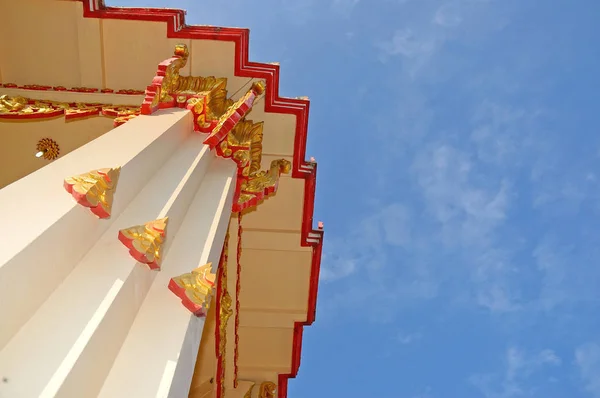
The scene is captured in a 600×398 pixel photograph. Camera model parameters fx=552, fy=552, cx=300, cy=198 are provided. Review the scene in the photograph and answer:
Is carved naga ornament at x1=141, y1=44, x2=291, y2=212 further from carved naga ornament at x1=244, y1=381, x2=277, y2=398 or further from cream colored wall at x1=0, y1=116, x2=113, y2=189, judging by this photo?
carved naga ornament at x1=244, y1=381, x2=277, y2=398

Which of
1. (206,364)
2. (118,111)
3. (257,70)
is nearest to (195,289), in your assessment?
(118,111)

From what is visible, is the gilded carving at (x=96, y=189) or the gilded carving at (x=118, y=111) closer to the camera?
the gilded carving at (x=96, y=189)

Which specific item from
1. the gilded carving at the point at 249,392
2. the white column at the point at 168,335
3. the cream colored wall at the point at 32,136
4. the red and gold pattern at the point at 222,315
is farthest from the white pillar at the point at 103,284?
the gilded carving at the point at 249,392

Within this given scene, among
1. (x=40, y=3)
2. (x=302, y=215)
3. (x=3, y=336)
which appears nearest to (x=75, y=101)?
(x=40, y=3)

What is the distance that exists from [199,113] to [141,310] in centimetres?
329

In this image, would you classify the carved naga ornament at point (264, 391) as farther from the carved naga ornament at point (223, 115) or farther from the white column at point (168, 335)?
the white column at point (168, 335)

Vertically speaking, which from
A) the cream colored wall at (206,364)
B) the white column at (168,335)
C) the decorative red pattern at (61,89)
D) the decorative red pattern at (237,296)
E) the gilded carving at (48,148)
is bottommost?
the white column at (168,335)

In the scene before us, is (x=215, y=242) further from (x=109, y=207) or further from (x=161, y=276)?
(x=109, y=207)

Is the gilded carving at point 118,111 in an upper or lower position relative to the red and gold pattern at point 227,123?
upper

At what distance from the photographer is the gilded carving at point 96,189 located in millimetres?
3029

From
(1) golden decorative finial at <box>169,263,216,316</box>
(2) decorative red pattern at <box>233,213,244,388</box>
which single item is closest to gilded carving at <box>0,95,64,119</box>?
(2) decorative red pattern at <box>233,213,244,388</box>

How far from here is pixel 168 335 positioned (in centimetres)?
316

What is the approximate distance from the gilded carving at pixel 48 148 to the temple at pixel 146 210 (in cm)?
2

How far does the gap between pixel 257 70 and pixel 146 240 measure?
4.42 metres
